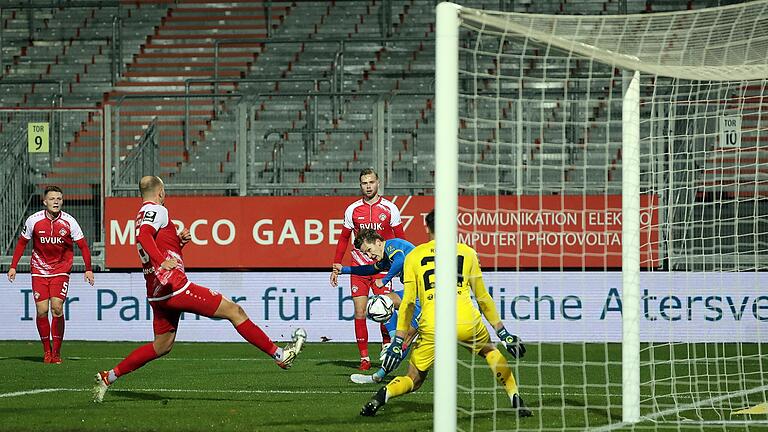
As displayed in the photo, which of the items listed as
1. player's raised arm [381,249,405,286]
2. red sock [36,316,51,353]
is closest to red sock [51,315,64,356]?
red sock [36,316,51,353]

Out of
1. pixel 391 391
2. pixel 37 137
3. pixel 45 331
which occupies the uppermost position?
pixel 37 137

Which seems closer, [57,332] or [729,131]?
[729,131]

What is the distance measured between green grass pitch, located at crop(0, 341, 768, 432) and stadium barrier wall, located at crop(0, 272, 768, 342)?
1411 millimetres

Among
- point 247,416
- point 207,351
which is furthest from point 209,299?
point 207,351

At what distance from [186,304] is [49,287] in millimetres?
5195

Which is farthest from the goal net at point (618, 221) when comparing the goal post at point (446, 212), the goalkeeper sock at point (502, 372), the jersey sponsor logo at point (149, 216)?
the jersey sponsor logo at point (149, 216)

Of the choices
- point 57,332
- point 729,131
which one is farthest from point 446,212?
point 57,332

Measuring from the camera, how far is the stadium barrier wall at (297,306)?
1645cm

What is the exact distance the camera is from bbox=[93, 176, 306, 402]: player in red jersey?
9.55 meters

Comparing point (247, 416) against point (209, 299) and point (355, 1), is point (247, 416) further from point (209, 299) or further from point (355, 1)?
point (355, 1)

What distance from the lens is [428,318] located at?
8469 millimetres

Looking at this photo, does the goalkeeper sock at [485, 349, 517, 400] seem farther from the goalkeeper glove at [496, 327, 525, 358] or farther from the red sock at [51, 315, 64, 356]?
the red sock at [51, 315, 64, 356]

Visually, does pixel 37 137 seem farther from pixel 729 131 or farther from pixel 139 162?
pixel 729 131

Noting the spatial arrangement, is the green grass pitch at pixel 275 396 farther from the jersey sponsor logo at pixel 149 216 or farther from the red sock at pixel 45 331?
the jersey sponsor logo at pixel 149 216
